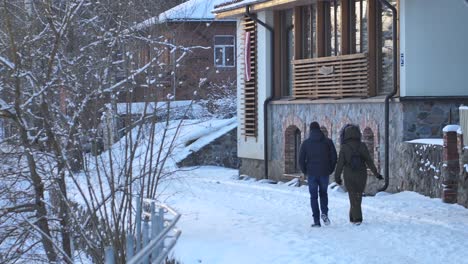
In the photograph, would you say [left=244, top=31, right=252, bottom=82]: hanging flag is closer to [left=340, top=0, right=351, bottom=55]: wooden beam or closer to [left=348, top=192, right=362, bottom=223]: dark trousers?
[left=340, top=0, right=351, bottom=55]: wooden beam

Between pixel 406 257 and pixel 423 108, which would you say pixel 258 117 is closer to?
pixel 423 108

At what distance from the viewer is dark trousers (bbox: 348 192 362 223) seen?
14.1 m

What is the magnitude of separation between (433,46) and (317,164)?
245 inches

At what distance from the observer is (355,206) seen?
46.6 feet

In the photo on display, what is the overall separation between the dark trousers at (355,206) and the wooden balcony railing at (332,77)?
6.54m

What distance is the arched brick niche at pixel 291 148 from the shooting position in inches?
958

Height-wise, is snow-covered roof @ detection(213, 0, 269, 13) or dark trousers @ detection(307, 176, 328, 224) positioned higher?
snow-covered roof @ detection(213, 0, 269, 13)

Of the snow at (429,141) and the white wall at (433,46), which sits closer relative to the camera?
the snow at (429,141)

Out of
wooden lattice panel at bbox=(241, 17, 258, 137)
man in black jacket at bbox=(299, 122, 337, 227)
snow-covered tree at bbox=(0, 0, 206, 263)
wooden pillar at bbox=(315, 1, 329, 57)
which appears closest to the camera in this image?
snow-covered tree at bbox=(0, 0, 206, 263)

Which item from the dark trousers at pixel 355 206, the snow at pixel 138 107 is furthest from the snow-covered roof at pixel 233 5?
the dark trousers at pixel 355 206

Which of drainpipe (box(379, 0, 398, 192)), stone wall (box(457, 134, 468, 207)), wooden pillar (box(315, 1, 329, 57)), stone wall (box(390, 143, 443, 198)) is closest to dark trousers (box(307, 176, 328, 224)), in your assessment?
stone wall (box(457, 134, 468, 207))

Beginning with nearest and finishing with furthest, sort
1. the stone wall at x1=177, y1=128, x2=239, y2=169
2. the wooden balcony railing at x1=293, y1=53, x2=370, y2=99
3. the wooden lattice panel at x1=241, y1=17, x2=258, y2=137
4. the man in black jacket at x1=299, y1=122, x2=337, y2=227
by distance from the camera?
1. the man in black jacket at x1=299, y1=122, x2=337, y2=227
2. the wooden balcony railing at x1=293, y1=53, x2=370, y2=99
3. the wooden lattice panel at x1=241, y1=17, x2=258, y2=137
4. the stone wall at x1=177, y1=128, x2=239, y2=169

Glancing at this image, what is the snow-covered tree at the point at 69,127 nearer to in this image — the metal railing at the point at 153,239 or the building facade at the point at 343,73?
the metal railing at the point at 153,239

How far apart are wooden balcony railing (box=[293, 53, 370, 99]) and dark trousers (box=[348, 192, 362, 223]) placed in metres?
6.54
